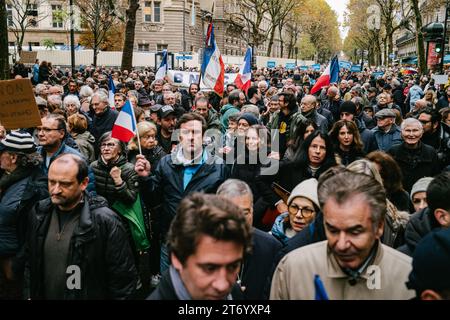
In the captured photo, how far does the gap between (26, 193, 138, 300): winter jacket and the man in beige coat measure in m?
1.43

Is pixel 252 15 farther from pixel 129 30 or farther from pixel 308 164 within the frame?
pixel 308 164

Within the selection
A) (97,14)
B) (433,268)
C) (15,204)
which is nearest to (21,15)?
(97,14)

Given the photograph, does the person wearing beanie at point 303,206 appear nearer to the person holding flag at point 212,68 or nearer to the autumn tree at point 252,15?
the person holding flag at point 212,68

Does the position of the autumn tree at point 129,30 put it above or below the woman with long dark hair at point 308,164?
above

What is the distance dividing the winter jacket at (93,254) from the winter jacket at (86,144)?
2.86 meters

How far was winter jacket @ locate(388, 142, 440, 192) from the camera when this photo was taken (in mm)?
6141

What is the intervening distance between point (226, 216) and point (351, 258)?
2.47ft

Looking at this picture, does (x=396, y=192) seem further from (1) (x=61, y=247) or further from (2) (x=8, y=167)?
(2) (x=8, y=167)

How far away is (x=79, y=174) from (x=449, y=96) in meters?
10.1

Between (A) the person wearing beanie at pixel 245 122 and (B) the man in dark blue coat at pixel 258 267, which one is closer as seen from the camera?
(B) the man in dark blue coat at pixel 258 267

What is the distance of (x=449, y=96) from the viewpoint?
37.6ft

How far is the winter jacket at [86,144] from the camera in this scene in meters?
6.50

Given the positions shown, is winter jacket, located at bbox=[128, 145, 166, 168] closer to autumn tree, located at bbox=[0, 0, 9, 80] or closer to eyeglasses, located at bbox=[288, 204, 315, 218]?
eyeglasses, located at bbox=[288, 204, 315, 218]

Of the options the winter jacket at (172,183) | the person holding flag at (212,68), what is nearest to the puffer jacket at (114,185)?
the winter jacket at (172,183)
